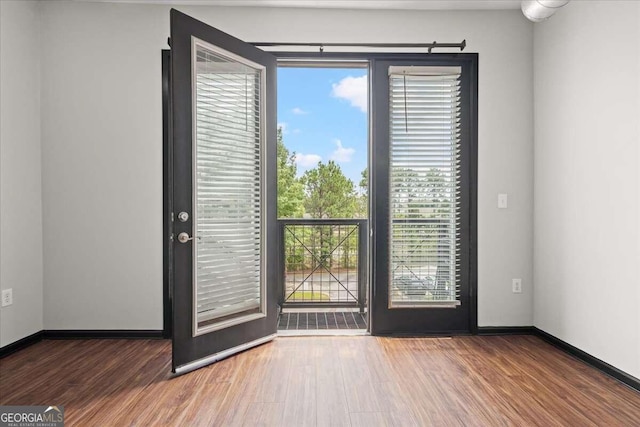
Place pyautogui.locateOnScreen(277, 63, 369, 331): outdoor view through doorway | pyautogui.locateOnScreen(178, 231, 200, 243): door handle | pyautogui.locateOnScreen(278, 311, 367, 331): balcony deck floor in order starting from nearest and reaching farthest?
pyautogui.locateOnScreen(178, 231, 200, 243): door handle < pyautogui.locateOnScreen(278, 311, 367, 331): balcony deck floor < pyautogui.locateOnScreen(277, 63, 369, 331): outdoor view through doorway

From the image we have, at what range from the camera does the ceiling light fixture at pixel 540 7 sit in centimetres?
261

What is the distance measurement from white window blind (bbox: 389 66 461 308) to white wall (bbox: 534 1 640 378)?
26.8 inches

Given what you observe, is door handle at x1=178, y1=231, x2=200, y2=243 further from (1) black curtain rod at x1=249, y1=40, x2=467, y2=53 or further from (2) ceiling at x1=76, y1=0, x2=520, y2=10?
(2) ceiling at x1=76, y1=0, x2=520, y2=10

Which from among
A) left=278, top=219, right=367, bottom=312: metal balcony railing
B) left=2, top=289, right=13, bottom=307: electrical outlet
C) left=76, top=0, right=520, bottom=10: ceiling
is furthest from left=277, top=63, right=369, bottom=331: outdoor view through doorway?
left=2, top=289, right=13, bottom=307: electrical outlet

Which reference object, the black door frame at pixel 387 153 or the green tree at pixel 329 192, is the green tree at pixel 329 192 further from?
the black door frame at pixel 387 153

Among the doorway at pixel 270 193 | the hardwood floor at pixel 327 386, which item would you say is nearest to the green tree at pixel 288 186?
the doorway at pixel 270 193

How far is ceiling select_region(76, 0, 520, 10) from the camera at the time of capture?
318 centimetres

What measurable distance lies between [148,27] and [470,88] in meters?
2.69

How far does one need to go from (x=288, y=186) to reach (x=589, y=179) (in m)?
4.36

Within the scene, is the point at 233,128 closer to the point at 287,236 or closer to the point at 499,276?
the point at 287,236

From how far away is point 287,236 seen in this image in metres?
4.89

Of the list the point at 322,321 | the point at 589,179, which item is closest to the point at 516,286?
the point at 589,179

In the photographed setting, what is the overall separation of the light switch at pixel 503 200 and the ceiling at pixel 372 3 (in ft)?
5.08

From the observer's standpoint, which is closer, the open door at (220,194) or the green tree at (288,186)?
the open door at (220,194)
